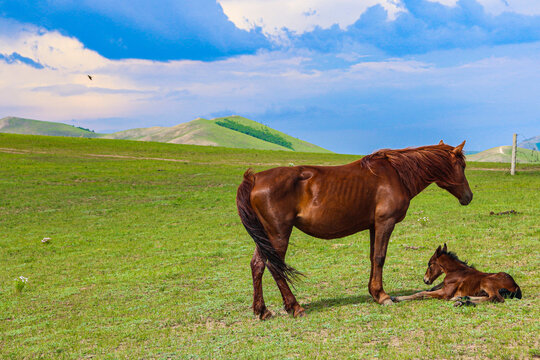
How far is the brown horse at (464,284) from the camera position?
6.59 metres

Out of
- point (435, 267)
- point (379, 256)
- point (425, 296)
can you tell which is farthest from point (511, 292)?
point (379, 256)

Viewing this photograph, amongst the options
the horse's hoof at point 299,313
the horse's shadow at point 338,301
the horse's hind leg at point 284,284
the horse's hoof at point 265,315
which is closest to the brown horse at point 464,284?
the horse's shadow at point 338,301

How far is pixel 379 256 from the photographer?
7.25m

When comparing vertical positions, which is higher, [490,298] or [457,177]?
[457,177]

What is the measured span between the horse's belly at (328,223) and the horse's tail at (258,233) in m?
0.60

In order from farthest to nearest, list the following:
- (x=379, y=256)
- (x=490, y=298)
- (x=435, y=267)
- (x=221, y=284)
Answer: (x=221, y=284) < (x=435, y=267) < (x=379, y=256) < (x=490, y=298)

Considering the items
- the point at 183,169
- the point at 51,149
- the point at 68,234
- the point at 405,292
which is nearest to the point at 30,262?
the point at 68,234

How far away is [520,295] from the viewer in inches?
259

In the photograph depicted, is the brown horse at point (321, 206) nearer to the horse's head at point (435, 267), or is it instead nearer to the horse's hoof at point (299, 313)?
the horse's hoof at point (299, 313)

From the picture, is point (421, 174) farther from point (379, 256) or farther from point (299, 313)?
point (299, 313)

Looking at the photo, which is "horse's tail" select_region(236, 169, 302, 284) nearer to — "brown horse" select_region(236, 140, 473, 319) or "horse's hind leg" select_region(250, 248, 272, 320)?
"brown horse" select_region(236, 140, 473, 319)

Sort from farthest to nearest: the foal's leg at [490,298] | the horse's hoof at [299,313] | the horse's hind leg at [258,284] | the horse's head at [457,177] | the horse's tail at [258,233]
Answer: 1. the horse's head at [457,177]
2. the horse's hind leg at [258,284]
3. the horse's hoof at [299,313]
4. the horse's tail at [258,233]
5. the foal's leg at [490,298]

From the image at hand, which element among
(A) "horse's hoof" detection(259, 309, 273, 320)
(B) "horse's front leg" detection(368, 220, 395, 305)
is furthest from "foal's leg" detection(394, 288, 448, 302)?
(A) "horse's hoof" detection(259, 309, 273, 320)

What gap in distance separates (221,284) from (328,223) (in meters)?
4.49
